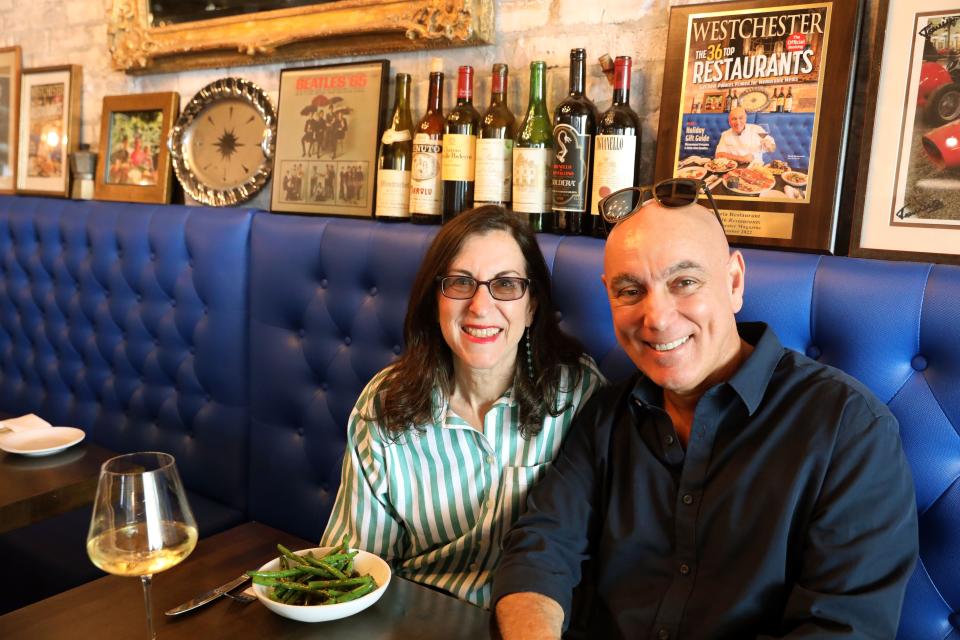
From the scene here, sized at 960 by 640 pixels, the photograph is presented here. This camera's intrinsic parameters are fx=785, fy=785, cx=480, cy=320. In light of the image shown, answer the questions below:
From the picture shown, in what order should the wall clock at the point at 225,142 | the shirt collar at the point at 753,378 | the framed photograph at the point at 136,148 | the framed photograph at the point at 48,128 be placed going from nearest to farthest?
1. the shirt collar at the point at 753,378
2. the wall clock at the point at 225,142
3. the framed photograph at the point at 136,148
4. the framed photograph at the point at 48,128

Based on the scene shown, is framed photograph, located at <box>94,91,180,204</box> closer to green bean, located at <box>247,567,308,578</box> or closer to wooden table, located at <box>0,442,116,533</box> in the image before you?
wooden table, located at <box>0,442,116,533</box>

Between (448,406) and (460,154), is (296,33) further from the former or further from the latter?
(448,406)

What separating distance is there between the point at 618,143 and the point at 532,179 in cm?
24

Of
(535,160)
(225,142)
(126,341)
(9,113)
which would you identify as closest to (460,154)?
(535,160)

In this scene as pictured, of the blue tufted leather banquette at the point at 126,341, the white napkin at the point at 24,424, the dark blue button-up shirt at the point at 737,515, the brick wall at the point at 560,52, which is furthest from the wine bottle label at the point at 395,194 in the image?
the white napkin at the point at 24,424

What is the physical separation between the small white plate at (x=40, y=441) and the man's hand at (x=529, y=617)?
4.33 feet

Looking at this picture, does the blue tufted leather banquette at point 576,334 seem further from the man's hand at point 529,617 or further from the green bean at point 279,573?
the green bean at point 279,573

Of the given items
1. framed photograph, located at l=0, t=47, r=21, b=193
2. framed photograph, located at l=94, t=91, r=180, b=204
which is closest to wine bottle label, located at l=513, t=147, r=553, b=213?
framed photograph, located at l=94, t=91, r=180, b=204

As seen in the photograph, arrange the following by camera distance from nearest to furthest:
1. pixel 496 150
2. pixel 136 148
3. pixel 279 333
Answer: pixel 496 150 < pixel 279 333 < pixel 136 148

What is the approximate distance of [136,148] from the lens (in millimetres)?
Answer: 3070

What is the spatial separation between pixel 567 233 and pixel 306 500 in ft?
3.71

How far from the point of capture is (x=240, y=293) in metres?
2.49

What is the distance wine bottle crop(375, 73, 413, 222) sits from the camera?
224 centimetres

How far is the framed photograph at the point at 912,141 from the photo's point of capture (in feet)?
4.93
